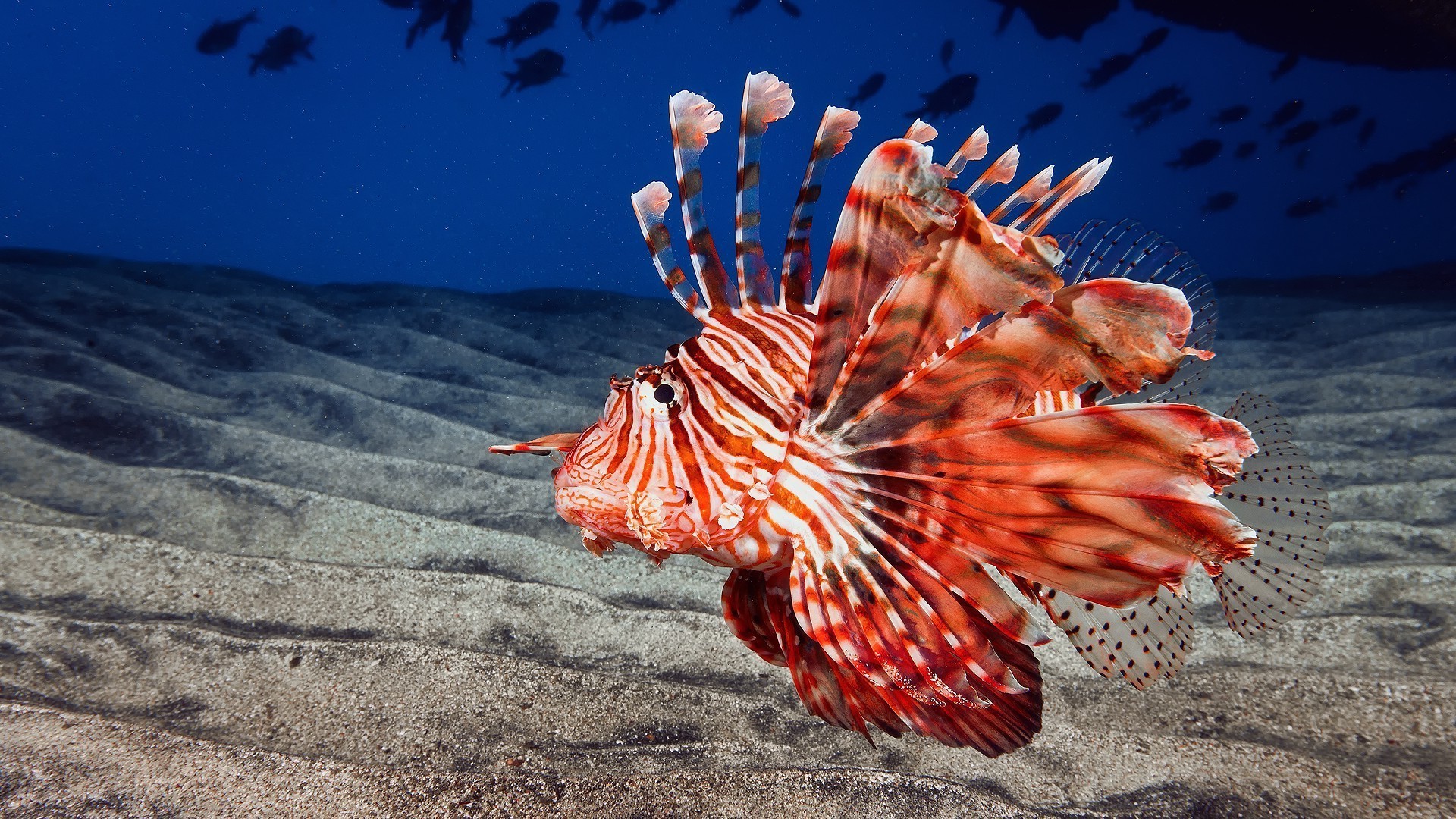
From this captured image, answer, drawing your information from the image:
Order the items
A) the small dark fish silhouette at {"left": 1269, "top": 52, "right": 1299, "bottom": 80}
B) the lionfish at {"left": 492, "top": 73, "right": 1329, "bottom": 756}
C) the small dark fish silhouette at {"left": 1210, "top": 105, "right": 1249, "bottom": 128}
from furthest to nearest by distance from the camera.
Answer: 1. the small dark fish silhouette at {"left": 1210, "top": 105, "right": 1249, "bottom": 128}
2. the small dark fish silhouette at {"left": 1269, "top": 52, "right": 1299, "bottom": 80}
3. the lionfish at {"left": 492, "top": 73, "right": 1329, "bottom": 756}

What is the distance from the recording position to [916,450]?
135cm

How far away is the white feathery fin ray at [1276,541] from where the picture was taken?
186cm

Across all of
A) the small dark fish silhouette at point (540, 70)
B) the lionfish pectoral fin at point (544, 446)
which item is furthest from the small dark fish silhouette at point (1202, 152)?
the lionfish pectoral fin at point (544, 446)

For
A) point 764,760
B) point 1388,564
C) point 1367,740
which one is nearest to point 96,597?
point 764,760

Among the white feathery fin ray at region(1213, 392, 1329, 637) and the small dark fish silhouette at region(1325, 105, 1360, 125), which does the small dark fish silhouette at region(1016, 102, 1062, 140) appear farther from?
the white feathery fin ray at region(1213, 392, 1329, 637)

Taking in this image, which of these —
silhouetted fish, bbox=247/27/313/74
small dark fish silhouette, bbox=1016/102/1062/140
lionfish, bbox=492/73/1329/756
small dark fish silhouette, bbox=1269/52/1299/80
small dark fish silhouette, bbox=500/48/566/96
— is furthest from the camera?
small dark fish silhouette, bbox=1016/102/1062/140

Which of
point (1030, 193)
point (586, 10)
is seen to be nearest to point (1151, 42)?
point (586, 10)

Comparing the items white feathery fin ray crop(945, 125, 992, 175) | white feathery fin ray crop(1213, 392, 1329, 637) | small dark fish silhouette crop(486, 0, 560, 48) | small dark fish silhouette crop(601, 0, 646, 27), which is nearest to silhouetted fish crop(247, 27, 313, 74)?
small dark fish silhouette crop(486, 0, 560, 48)

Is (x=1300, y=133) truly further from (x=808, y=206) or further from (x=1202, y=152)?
(x=808, y=206)

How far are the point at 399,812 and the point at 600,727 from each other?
0.61 m

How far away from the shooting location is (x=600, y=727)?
6.67ft

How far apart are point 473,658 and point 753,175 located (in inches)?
69.9

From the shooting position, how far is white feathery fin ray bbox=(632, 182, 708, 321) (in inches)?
70.6

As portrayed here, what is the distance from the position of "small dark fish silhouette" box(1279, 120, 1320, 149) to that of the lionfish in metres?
11.7
